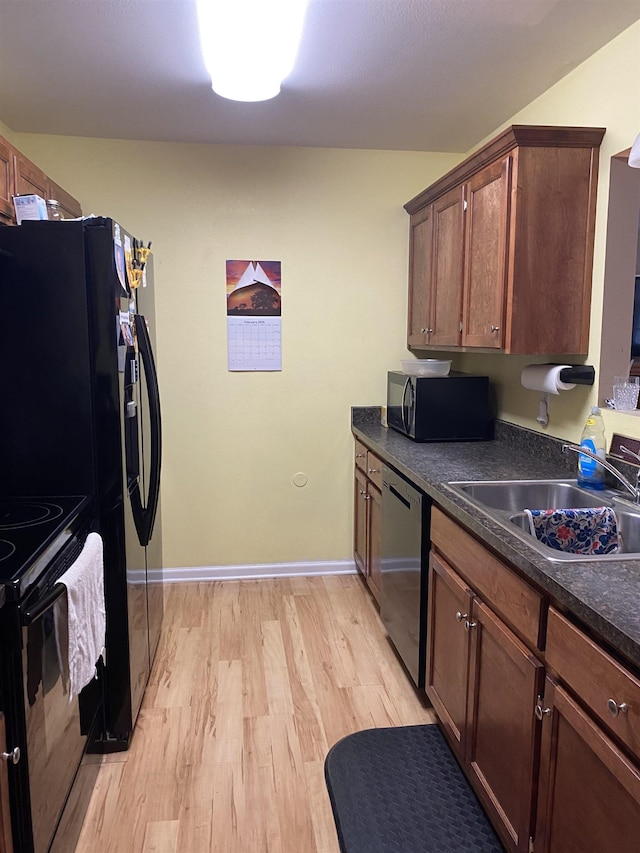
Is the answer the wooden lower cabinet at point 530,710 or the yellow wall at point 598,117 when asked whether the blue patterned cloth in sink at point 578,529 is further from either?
the yellow wall at point 598,117

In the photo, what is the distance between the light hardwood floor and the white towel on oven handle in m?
0.53

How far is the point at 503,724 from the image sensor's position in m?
1.61

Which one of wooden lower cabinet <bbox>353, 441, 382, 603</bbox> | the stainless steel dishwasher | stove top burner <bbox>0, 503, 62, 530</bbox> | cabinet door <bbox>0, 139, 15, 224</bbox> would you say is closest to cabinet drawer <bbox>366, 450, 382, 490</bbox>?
wooden lower cabinet <bbox>353, 441, 382, 603</bbox>

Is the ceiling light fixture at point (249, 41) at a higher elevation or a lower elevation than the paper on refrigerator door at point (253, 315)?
higher

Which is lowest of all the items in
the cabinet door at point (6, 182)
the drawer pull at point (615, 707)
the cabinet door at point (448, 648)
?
the cabinet door at point (448, 648)

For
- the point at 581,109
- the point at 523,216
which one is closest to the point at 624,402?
the point at 523,216

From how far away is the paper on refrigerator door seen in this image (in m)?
3.55

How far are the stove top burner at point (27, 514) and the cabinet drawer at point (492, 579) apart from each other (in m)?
1.20

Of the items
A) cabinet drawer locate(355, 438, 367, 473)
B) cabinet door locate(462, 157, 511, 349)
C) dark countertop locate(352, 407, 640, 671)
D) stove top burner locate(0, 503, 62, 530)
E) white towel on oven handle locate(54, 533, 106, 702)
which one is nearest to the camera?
dark countertop locate(352, 407, 640, 671)

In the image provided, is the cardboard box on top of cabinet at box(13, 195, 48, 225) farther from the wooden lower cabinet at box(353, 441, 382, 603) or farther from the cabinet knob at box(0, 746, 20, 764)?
the wooden lower cabinet at box(353, 441, 382, 603)

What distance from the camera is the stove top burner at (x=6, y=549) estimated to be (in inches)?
58.0

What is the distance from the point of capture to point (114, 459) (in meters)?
2.08

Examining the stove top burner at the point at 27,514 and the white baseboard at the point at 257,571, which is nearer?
the stove top burner at the point at 27,514

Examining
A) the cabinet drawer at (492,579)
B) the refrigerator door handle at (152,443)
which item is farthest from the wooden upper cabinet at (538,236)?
the refrigerator door handle at (152,443)
